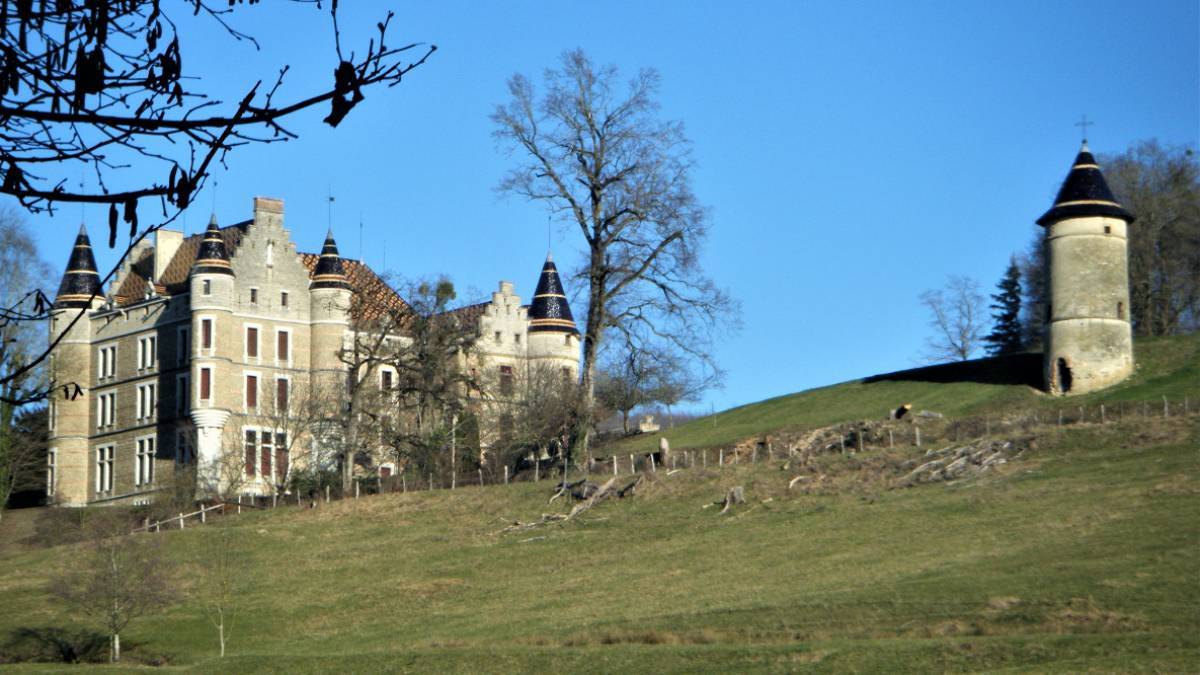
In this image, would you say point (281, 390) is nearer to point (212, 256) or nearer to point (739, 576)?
point (212, 256)

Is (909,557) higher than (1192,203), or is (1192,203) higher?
(1192,203)

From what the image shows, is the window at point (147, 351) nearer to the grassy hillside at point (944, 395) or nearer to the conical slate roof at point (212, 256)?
the conical slate roof at point (212, 256)

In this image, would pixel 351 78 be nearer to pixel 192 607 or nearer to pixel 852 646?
pixel 852 646

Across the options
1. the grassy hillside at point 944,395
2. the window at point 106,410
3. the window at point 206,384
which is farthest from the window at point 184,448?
the grassy hillside at point 944,395

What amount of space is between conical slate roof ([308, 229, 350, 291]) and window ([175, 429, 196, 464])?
30.1ft

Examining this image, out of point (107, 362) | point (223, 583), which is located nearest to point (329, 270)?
point (107, 362)

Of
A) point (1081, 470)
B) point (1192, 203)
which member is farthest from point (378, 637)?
point (1192, 203)

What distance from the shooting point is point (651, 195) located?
65.8m

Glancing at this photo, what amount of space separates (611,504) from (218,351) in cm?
2848

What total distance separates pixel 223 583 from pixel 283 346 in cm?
3840

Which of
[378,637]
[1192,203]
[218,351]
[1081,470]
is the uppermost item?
[1192,203]

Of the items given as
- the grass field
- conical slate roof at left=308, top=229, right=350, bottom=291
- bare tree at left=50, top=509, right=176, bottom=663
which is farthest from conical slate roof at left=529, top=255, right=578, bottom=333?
bare tree at left=50, top=509, right=176, bottom=663

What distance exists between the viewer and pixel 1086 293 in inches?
2608

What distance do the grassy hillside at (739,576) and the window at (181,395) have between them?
1915 centimetres
